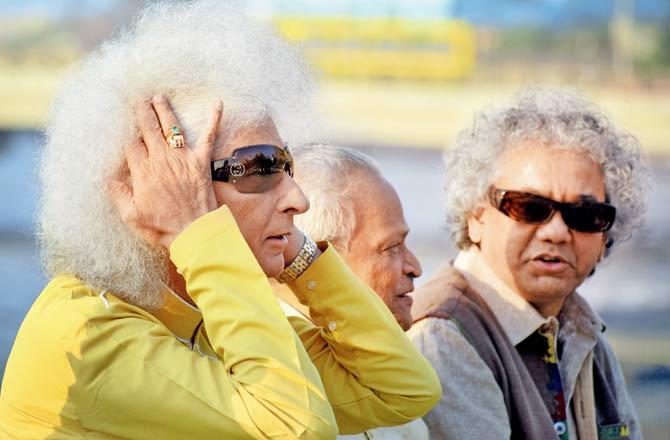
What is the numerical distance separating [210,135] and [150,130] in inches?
5.2

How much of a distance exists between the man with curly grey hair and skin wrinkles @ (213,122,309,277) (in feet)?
3.47

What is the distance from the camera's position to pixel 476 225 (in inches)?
162

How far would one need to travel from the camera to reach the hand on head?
249 cm

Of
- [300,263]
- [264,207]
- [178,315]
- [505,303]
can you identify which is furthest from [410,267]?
[178,315]

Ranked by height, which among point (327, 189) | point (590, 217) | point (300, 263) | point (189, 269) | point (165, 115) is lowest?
point (189, 269)

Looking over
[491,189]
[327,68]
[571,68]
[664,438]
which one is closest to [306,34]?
[327,68]

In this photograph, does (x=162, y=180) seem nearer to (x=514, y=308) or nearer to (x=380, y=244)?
(x=380, y=244)

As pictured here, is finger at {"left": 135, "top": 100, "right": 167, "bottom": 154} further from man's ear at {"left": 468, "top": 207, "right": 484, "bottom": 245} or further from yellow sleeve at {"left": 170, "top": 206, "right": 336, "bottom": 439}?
man's ear at {"left": 468, "top": 207, "right": 484, "bottom": 245}

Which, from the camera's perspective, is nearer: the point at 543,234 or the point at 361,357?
the point at 361,357

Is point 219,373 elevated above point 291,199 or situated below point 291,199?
below

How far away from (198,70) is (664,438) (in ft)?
16.5

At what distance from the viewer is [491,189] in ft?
13.3

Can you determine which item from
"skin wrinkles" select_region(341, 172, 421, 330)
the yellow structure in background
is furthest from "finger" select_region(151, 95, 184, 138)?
the yellow structure in background

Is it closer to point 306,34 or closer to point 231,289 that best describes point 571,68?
point 306,34
